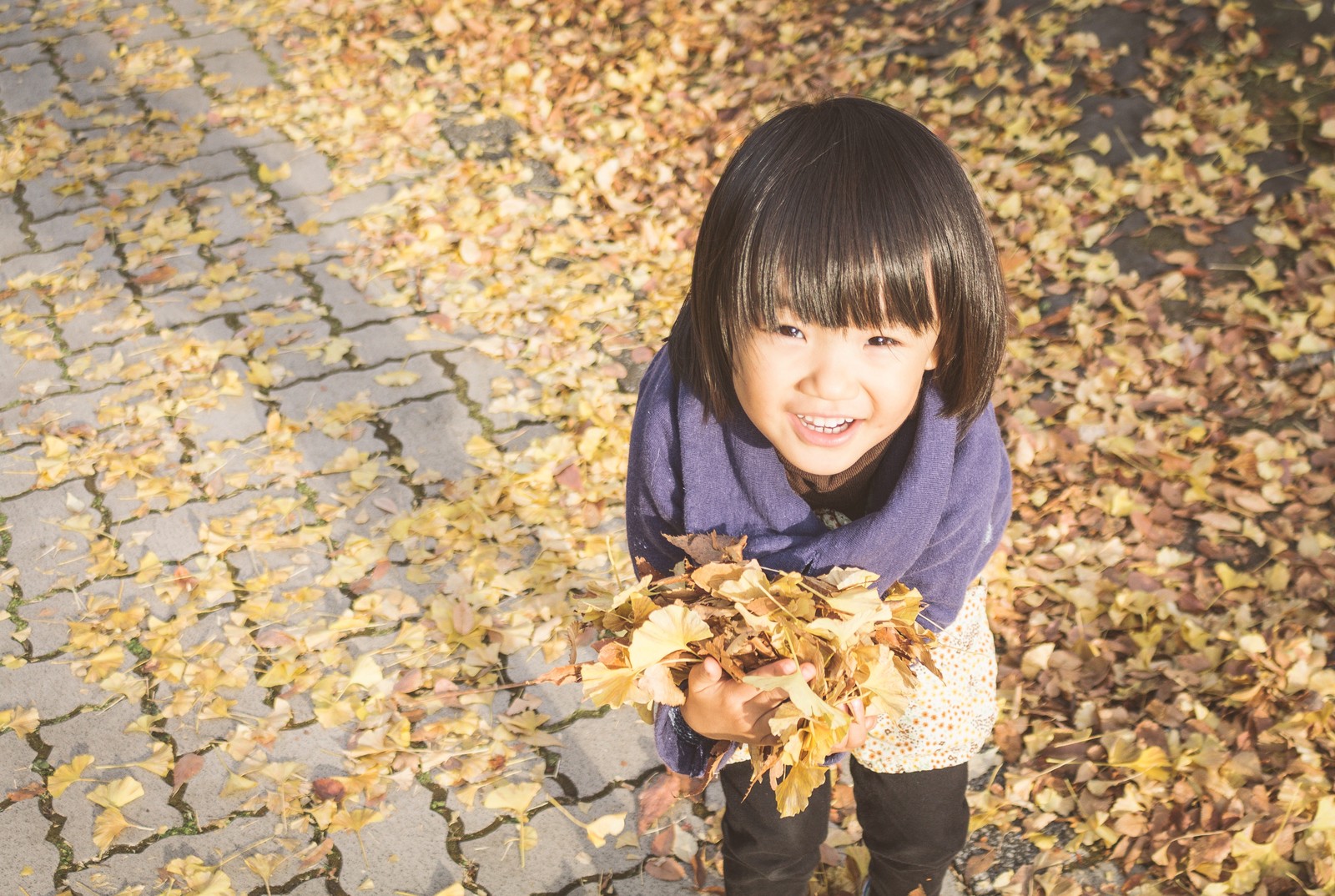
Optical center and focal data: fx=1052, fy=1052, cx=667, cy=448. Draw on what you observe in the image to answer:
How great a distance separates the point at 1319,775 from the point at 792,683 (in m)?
1.75

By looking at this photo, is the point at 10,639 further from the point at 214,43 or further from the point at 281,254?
the point at 214,43

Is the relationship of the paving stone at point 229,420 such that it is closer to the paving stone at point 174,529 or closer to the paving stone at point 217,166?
the paving stone at point 174,529

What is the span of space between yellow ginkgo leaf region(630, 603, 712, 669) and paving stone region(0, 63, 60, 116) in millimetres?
5590

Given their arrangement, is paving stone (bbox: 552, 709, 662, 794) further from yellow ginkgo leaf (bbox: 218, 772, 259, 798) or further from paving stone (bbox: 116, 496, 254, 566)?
paving stone (bbox: 116, 496, 254, 566)

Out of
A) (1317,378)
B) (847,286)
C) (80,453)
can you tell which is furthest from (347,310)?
(1317,378)

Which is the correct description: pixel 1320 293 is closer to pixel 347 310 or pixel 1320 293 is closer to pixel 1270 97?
pixel 1270 97

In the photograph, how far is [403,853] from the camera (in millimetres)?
2488

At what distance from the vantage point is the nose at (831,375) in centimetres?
149

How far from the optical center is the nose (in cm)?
149

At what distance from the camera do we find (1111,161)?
430cm

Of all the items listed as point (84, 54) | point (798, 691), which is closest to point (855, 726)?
point (798, 691)

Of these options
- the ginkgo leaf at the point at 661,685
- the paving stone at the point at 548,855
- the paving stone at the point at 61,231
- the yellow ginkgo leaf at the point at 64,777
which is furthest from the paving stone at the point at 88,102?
the ginkgo leaf at the point at 661,685

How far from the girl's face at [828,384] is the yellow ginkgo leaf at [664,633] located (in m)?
0.31

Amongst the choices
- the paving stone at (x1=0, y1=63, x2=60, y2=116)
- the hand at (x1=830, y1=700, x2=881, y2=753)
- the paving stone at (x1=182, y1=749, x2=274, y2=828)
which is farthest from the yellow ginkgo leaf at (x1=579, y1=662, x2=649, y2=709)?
the paving stone at (x1=0, y1=63, x2=60, y2=116)
